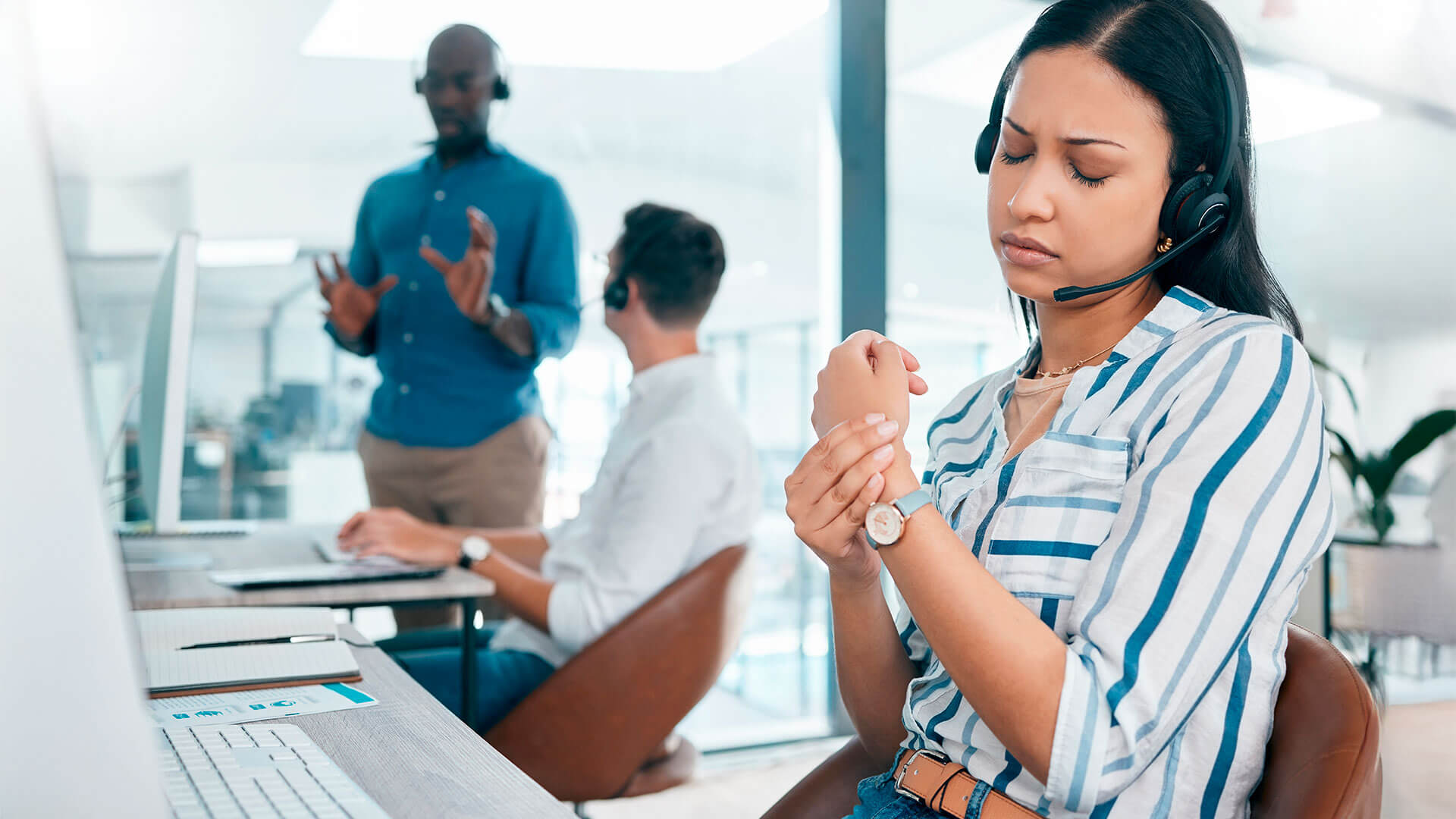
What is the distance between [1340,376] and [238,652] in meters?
2.28

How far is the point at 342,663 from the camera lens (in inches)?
39.3

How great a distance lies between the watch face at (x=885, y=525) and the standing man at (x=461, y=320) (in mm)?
1611

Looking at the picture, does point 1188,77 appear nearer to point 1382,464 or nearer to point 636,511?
point 636,511

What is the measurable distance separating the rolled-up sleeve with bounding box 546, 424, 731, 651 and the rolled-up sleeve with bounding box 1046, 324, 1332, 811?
3.01ft

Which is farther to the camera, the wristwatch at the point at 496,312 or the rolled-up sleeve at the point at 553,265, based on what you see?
the rolled-up sleeve at the point at 553,265

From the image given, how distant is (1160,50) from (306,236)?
2944mm

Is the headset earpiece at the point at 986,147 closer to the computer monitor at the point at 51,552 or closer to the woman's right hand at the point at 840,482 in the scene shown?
the woman's right hand at the point at 840,482

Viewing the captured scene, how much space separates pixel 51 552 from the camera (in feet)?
1.16

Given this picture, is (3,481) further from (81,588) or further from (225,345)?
(225,345)

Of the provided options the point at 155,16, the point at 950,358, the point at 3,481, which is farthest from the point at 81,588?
the point at 155,16

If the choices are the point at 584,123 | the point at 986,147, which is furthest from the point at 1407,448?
the point at 584,123

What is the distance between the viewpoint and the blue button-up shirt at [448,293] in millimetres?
2361

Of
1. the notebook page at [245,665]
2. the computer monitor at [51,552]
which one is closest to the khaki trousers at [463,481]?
the notebook page at [245,665]

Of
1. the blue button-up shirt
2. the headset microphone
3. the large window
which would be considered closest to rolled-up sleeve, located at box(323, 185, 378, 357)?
the blue button-up shirt
